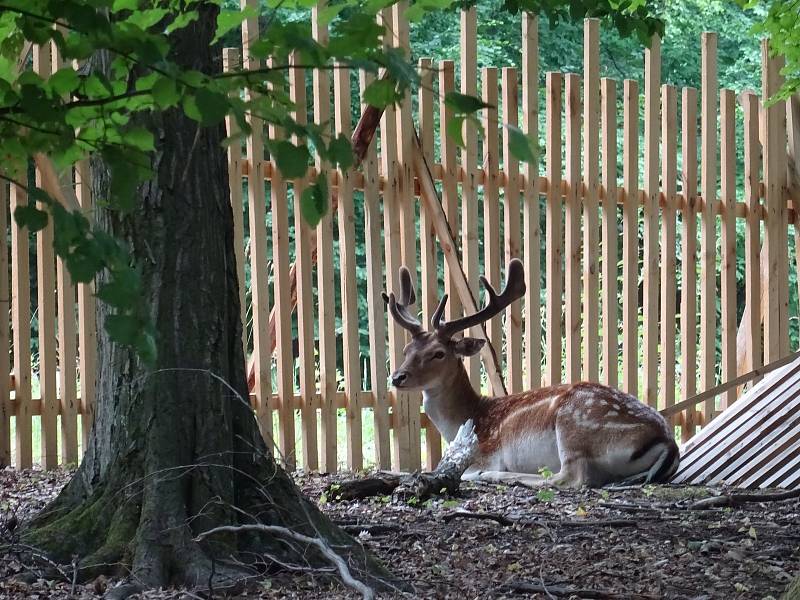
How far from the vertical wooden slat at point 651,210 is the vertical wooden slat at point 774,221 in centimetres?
111

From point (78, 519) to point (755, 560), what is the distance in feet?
8.65

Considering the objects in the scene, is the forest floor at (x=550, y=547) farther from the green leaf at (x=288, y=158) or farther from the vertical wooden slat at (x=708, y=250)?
the vertical wooden slat at (x=708, y=250)

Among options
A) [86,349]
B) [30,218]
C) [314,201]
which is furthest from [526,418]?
[30,218]

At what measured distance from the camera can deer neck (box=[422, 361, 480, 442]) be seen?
798cm

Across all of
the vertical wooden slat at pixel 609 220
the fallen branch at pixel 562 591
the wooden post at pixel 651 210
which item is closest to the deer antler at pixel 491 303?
the vertical wooden slat at pixel 609 220

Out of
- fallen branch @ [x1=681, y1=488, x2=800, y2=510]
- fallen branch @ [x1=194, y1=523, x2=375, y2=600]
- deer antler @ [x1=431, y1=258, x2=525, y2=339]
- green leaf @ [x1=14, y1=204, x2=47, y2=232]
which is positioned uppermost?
green leaf @ [x1=14, y1=204, x2=47, y2=232]

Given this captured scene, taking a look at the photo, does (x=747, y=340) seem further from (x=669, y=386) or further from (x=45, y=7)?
(x=45, y=7)

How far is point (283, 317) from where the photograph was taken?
24.7ft

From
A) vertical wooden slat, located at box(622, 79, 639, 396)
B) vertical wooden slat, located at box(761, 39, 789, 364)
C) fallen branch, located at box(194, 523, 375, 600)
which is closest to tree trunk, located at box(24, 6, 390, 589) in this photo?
fallen branch, located at box(194, 523, 375, 600)

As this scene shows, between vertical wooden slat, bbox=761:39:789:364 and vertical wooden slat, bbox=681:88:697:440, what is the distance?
0.70m

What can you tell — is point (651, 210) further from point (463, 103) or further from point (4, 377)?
point (463, 103)

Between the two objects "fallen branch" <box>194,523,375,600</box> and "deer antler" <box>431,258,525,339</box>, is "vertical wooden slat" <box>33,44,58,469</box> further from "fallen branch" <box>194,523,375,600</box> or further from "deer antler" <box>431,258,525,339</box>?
"fallen branch" <box>194,523,375,600</box>

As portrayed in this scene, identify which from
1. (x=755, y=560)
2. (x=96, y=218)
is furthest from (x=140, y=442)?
(x=755, y=560)

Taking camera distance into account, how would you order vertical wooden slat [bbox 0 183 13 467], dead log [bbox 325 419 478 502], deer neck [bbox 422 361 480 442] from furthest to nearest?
deer neck [bbox 422 361 480 442] → vertical wooden slat [bbox 0 183 13 467] → dead log [bbox 325 419 478 502]
